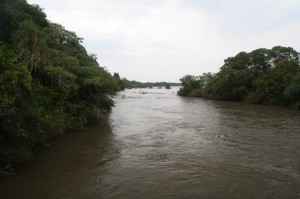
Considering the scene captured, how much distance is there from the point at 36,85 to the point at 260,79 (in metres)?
40.1

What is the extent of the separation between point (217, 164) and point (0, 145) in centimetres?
874

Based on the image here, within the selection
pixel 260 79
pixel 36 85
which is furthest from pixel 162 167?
pixel 260 79

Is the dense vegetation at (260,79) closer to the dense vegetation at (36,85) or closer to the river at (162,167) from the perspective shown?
the river at (162,167)

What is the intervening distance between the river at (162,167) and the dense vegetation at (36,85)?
1.07 m

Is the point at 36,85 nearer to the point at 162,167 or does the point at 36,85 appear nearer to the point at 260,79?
the point at 162,167

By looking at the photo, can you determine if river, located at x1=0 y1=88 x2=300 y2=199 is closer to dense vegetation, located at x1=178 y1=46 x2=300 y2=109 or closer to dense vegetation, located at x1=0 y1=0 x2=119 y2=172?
dense vegetation, located at x1=0 y1=0 x2=119 y2=172

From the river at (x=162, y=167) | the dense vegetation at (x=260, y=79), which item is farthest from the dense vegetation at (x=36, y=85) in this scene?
the dense vegetation at (x=260, y=79)

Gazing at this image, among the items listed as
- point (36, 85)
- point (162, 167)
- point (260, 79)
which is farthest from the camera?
point (260, 79)

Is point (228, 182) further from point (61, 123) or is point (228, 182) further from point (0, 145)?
point (61, 123)

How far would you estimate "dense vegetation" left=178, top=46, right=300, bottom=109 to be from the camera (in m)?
42.6

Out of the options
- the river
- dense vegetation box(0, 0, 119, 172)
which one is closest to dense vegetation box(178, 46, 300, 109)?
the river

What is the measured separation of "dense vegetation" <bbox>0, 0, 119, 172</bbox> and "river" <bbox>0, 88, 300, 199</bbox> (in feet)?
3.52

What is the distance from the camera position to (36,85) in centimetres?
1541

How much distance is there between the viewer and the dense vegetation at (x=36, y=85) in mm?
11297
